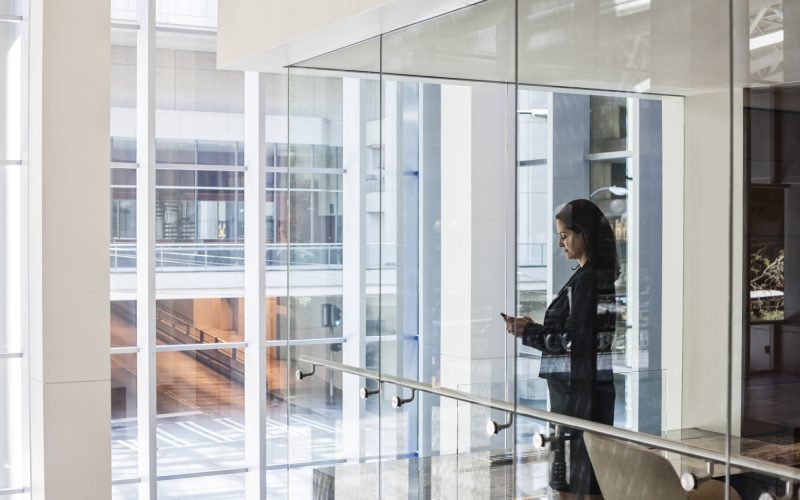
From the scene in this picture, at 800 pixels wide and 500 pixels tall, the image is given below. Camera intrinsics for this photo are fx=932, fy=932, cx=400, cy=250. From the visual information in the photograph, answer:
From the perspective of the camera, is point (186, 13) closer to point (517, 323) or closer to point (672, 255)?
point (517, 323)

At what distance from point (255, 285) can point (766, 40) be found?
737 cm

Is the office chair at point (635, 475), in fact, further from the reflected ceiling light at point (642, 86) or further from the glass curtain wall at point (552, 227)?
the reflected ceiling light at point (642, 86)

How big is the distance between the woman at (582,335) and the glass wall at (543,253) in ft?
0.03

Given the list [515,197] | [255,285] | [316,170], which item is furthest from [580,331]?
[255,285]

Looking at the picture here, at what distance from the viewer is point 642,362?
3508 mm

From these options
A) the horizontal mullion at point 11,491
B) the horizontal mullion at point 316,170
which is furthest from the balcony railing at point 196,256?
the horizontal mullion at point 316,170

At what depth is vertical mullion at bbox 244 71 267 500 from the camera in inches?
383

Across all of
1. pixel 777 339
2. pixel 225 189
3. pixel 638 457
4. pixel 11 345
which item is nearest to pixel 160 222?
pixel 225 189

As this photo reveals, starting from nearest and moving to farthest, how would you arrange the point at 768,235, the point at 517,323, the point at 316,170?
the point at 768,235
the point at 517,323
the point at 316,170

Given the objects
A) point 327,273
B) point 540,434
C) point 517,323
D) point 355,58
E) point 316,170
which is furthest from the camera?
point 316,170

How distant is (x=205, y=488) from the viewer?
9.73m

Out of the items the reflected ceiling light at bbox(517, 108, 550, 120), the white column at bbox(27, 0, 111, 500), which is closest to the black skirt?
the reflected ceiling light at bbox(517, 108, 550, 120)

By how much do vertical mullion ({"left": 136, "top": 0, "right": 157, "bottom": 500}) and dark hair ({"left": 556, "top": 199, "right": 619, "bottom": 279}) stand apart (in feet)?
20.1

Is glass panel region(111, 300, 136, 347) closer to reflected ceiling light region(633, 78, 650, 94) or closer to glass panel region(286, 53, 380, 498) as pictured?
glass panel region(286, 53, 380, 498)
